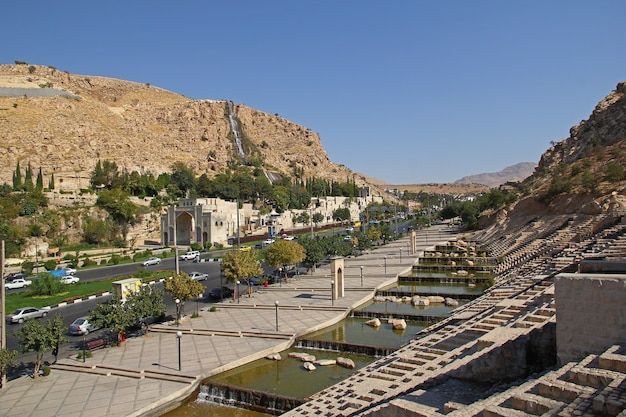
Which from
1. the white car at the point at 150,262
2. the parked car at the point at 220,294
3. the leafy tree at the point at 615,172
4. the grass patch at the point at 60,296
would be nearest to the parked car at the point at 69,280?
the grass patch at the point at 60,296

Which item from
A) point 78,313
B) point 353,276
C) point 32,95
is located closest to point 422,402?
point 78,313

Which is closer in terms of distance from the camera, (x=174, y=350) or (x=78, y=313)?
(x=174, y=350)

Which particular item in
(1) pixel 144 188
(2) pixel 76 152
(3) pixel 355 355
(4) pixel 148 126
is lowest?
(3) pixel 355 355

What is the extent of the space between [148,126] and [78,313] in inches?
3490

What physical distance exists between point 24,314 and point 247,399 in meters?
13.5

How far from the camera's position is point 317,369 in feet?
46.7

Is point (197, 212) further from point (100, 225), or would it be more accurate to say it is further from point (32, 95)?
point (32, 95)

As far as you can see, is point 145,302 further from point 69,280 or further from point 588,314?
point 69,280

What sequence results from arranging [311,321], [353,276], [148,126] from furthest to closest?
[148,126], [353,276], [311,321]

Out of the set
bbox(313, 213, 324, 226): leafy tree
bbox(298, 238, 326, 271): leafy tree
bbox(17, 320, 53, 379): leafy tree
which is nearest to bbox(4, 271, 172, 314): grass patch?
bbox(17, 320, 53, 379): leafy tree

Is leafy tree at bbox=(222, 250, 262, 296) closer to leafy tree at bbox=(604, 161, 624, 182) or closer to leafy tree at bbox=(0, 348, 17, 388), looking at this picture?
leafy tree at bbox=(0, 348, 17, 388)

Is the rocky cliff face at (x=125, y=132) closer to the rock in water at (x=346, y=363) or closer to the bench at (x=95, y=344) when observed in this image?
the bench at (x=95, y=344)

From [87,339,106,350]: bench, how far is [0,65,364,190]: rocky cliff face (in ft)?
173

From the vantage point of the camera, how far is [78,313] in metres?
21.4
